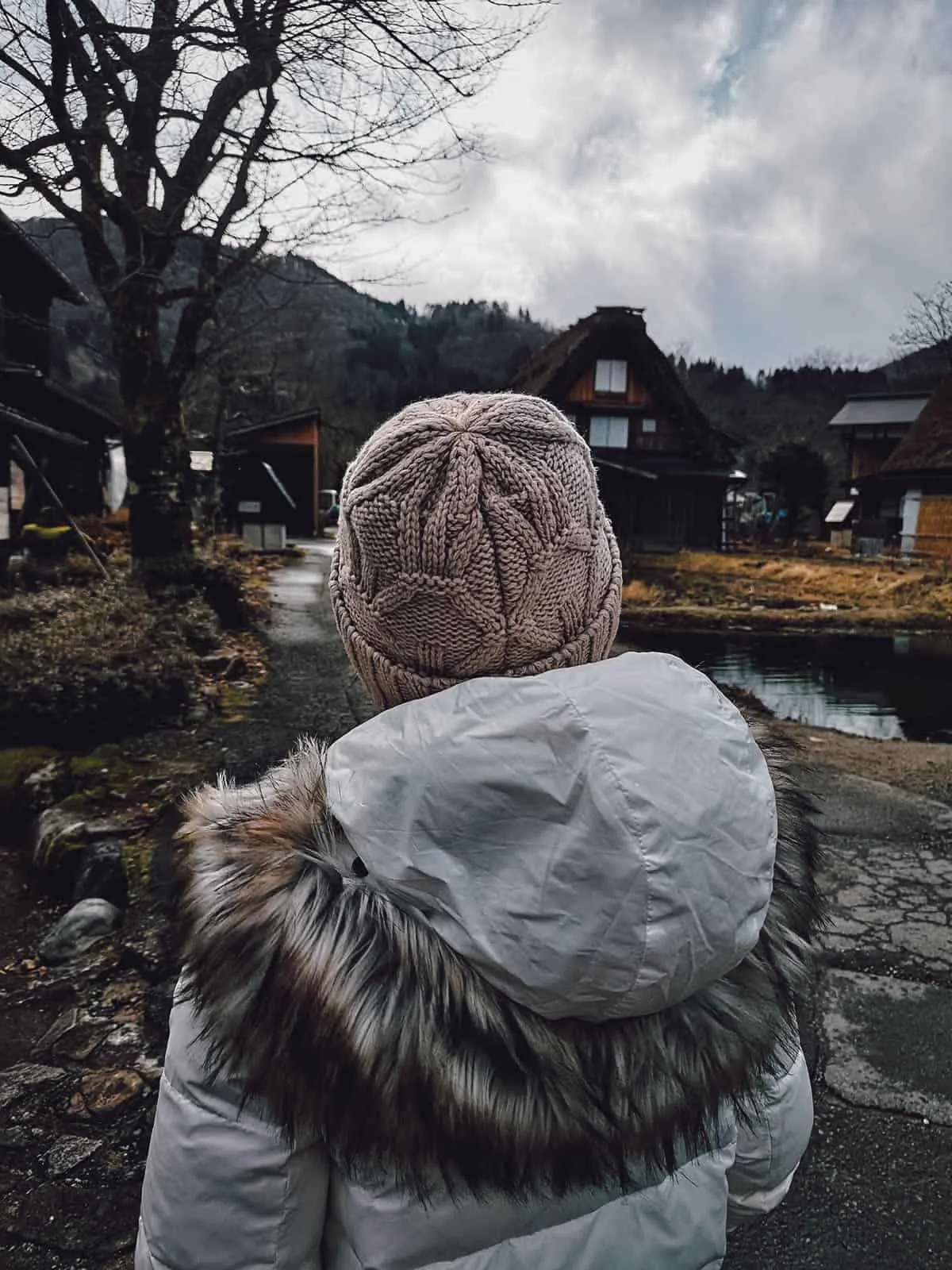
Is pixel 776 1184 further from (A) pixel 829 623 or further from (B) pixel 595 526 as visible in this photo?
(A) pixel 829 623

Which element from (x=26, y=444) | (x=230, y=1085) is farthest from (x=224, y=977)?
(x=26, y=444)

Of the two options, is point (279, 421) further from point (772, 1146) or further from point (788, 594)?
point (772, 1146)

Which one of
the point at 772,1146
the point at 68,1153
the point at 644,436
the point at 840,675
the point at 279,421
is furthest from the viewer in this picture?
the point at 279,421

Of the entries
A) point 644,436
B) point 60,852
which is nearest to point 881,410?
point 644,436

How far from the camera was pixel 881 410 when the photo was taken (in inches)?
1357

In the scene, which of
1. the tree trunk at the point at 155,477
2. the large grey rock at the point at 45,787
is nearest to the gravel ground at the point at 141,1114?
the large grey rock at the point at 45,787

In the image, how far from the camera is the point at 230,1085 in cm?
83

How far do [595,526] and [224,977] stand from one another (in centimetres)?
68

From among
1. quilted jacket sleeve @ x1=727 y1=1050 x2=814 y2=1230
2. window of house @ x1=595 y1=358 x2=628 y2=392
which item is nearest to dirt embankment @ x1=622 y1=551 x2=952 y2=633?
window of house @ x1=595 y1=358 x2=628 y2=392

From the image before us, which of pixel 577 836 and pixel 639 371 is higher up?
pixel 639 371

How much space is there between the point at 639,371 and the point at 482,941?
25.0 meters

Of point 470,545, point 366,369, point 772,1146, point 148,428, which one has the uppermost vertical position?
point 366,369

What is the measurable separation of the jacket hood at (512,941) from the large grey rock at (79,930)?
2515 mm

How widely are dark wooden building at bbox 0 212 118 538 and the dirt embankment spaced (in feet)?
31.9
